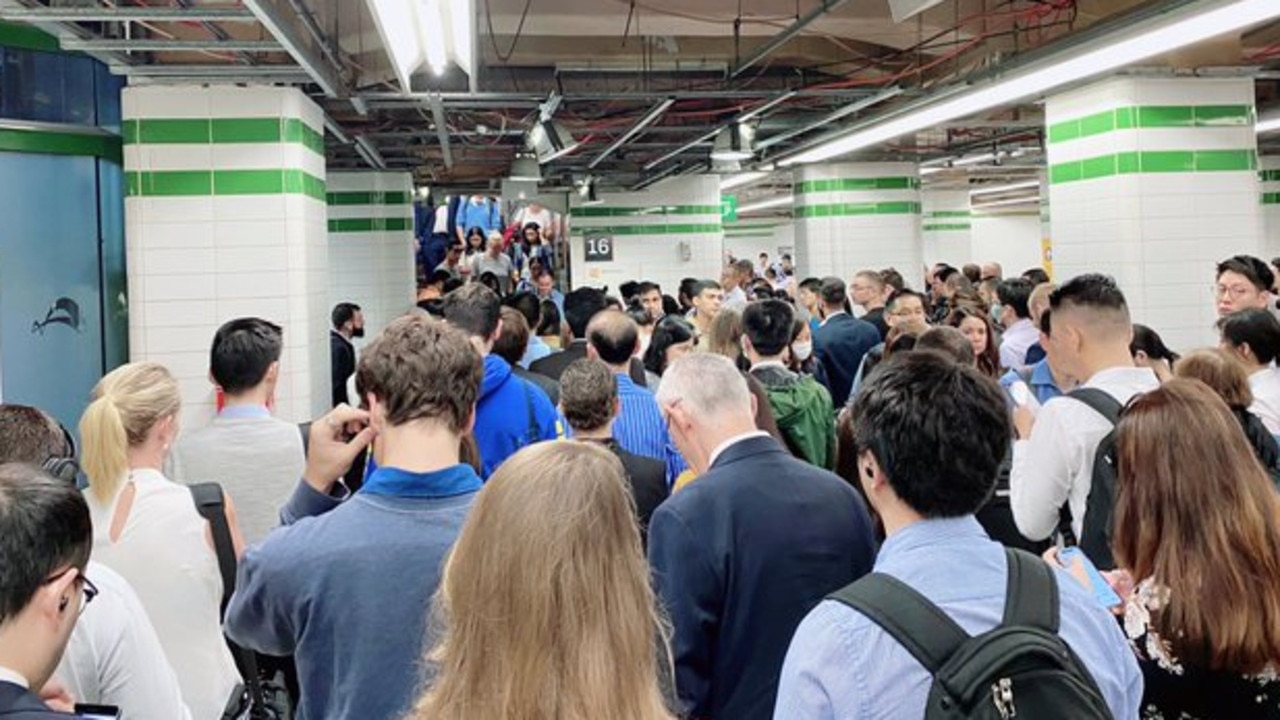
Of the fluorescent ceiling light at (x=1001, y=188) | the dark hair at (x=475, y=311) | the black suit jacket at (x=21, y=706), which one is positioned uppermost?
the fluorescent ceiling light at (x=1001, y=188)

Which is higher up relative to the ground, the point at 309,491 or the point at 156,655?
the point at 309,491

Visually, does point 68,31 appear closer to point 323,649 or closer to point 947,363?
point 323,649

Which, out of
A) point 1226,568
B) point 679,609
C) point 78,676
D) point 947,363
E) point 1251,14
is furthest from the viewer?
point 1251,14

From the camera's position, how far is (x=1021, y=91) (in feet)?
21.0

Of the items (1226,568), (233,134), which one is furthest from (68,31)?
(1226,568)


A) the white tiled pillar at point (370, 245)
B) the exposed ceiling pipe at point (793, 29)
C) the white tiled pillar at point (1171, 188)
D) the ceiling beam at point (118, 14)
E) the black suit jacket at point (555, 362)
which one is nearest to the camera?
the ceiling beam at point (118, 14)

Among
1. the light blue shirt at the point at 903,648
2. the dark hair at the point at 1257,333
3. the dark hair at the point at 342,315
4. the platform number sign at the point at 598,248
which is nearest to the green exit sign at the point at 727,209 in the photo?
the platform number sign at the point at 598,248

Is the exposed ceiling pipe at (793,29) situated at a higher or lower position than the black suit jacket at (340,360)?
higher

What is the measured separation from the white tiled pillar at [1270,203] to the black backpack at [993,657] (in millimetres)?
15316

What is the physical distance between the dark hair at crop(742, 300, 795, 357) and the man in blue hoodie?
0.83 m

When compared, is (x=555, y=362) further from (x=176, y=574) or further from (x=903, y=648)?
(x=903, y=648)

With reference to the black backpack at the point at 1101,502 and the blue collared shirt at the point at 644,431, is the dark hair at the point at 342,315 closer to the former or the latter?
the blue collared shirt at the point at 644,431

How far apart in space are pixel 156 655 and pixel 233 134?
527 centimetres

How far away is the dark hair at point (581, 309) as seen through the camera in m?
6.26
